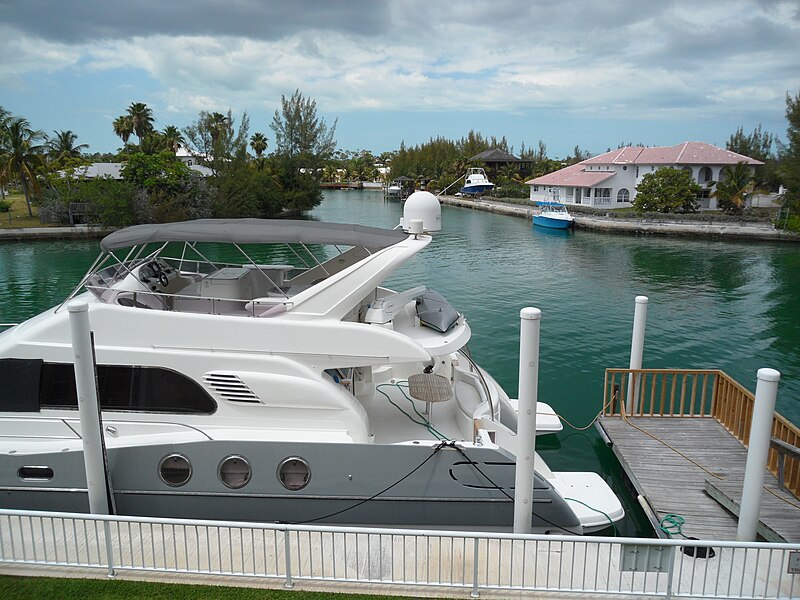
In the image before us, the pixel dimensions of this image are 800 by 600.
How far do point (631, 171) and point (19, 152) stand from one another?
178 feet

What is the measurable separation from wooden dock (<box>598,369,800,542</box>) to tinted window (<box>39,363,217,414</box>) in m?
5.79

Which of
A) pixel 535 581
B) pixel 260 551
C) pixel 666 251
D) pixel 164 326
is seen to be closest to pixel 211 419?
pixel 164 326

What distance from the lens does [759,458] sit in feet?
19.9

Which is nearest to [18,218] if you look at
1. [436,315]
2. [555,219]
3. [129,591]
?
[555,219]

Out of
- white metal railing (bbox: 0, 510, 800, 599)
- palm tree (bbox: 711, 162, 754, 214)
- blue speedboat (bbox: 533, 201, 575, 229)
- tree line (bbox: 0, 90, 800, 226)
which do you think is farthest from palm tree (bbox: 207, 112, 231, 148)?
white metal railing (bbox: 0, 510, 800, 599)

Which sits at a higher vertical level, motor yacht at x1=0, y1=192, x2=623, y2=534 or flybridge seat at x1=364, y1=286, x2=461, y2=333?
flybridge seat at x1=364, y1=286, x2=461, y2=333

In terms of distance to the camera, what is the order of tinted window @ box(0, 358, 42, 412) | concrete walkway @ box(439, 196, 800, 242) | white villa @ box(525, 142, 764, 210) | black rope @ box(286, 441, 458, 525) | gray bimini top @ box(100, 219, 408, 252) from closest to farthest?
black rope @ box(286, 441, 458, 525), tinted window @ box(0, 358, 42, 412), gray bimini top @ box(100, 219, 408, 252), concrete walkway @ box(439, 196, 800, 242), white villa @ box(525, 142, 764, 210)

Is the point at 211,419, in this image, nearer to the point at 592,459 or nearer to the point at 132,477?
the point at 132,477

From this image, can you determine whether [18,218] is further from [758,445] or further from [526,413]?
[758,445]

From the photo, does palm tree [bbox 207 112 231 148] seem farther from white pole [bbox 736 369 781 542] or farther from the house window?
white pole [bbox 736 369 781 542]

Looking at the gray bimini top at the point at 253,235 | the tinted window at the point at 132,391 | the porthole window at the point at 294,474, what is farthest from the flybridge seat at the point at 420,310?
the tinted window at the point at 132,391

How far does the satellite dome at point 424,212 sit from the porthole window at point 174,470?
400 centimetres

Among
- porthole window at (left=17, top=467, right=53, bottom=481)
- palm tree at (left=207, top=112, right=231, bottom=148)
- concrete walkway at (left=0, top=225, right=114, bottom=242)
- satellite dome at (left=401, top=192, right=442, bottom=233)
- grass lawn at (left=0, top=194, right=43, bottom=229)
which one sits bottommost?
concrete walkway at (left=0, top=225, right=114, bottom=242)

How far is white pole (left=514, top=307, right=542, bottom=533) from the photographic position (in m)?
5.51
